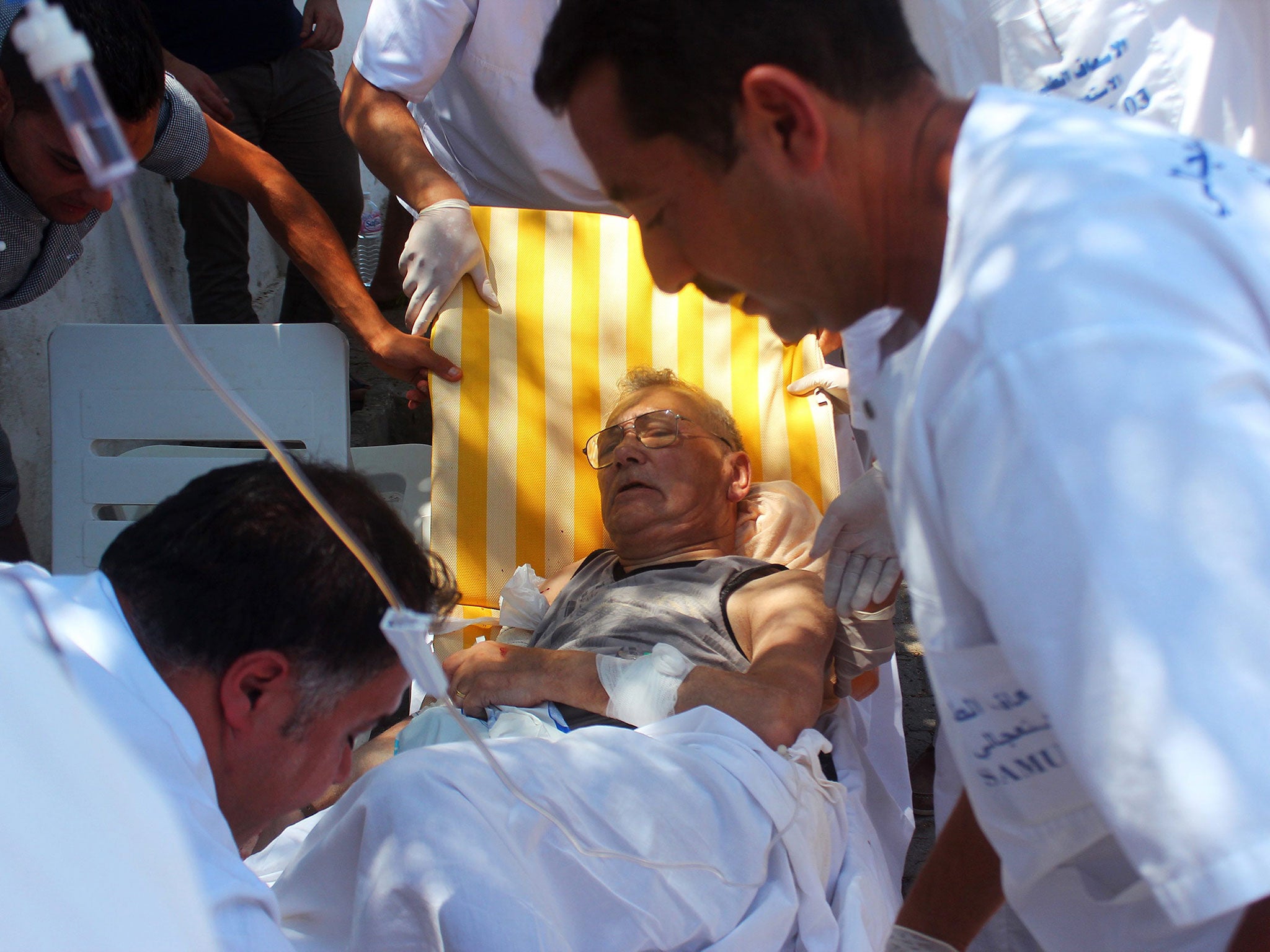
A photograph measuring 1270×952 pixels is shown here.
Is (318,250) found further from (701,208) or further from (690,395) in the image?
(701,208)

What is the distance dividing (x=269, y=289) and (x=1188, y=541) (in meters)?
5.31

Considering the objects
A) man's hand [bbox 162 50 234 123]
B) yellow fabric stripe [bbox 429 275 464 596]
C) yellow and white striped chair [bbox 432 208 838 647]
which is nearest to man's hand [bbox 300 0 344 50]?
man's hand [bbox 162 50 234 123]

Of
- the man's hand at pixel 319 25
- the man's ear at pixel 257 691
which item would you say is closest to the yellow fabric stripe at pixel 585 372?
the man's hand at pixel 319 25

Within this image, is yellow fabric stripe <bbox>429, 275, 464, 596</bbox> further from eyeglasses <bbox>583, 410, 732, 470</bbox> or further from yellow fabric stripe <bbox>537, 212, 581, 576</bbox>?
eyeglasses <bbox>583, 410, 732, 470</bbox>

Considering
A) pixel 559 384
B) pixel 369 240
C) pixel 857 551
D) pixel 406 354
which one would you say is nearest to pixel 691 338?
pixel 559 384

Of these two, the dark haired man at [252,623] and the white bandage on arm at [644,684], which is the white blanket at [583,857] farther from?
the white bandage on arm at [644,684]

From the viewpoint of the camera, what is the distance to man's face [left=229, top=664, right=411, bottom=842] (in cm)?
128

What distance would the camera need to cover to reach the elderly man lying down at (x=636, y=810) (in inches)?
56.7

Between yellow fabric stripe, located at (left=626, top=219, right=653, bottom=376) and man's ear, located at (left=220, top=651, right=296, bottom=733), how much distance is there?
218 centimetres

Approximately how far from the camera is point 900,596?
4.16 metres

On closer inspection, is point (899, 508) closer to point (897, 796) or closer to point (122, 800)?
point (122, 800)

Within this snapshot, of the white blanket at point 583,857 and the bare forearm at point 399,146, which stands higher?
the bare forearm at point 399,146

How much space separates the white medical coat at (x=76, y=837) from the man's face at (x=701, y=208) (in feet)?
1.96

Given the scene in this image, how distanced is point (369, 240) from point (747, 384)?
10.9 feet
